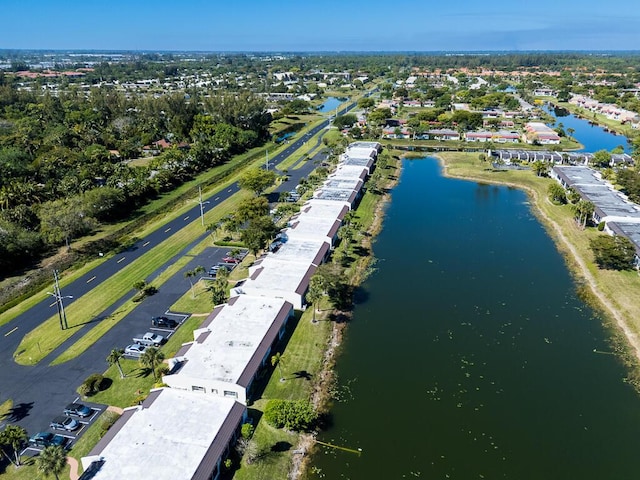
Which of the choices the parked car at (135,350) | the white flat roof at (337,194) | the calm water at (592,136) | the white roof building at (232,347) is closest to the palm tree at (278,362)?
the white roof building at (232,347)

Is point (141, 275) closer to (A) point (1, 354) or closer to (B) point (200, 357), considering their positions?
(A) point (1, 354)

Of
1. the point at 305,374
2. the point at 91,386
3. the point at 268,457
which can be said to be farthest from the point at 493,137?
the point at 91,386

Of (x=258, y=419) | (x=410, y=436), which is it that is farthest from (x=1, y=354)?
(x=410, y=436)

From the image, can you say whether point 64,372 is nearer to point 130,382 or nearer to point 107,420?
point 130,382

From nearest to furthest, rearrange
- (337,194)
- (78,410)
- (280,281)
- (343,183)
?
(78,410), (280,281), (337,194), (343,183)

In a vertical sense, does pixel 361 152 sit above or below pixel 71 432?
above

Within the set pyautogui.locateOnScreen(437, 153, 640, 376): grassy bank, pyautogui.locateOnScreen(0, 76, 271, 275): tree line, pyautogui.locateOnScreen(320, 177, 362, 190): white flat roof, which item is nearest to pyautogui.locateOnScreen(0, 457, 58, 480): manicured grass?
pyautogui.locateOnScreen(0, 76, 271, 275): tree line
